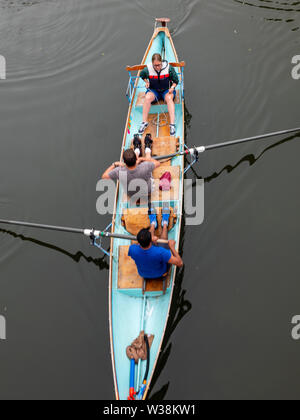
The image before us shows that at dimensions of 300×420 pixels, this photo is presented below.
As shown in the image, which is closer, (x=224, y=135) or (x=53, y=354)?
(x=53, y=354)

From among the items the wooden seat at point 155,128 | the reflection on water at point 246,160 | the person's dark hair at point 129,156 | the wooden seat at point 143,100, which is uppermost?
the wooden seat at point 143,100

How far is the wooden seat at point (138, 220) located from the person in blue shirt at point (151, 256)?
85 cm

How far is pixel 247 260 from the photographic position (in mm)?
7160

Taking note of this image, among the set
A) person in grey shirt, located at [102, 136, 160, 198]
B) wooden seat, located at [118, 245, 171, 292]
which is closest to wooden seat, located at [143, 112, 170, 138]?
person in grey shirt, located at [102, 136, 160, 198]

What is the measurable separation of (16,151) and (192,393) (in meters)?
7.49

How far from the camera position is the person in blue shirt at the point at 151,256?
5141 mm

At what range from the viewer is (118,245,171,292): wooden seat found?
6355 mm

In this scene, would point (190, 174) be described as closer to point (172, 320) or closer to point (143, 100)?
point (143, 100)

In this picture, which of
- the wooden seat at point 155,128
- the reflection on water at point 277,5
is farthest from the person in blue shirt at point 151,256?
the reflection on water at point 277,5

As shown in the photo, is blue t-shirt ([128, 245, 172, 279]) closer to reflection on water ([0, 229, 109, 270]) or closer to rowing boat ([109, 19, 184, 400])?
rowing boat ([109, 19, 184, 400])

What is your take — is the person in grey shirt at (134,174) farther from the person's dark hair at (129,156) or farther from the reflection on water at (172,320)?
the reflection on water at (172,320)
